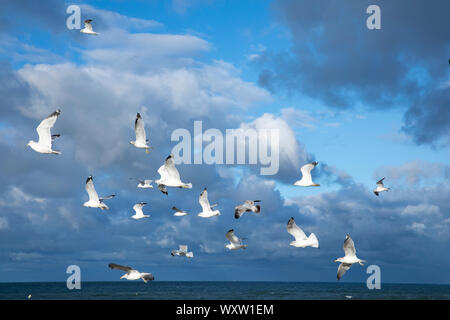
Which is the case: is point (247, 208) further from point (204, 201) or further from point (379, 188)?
point (379, 188)

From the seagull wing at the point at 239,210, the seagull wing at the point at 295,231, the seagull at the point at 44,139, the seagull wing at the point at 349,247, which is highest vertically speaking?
the seagull at the point at 44,139

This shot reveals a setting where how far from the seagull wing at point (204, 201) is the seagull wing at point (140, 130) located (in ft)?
19.3

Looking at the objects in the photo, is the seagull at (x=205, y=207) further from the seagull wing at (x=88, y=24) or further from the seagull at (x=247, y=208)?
the seagull wing at (x=88, y=24)

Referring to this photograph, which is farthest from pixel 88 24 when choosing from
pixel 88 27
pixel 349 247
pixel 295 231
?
pixel 349 247

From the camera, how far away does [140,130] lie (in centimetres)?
3198

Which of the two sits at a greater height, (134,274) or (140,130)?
(140,130)

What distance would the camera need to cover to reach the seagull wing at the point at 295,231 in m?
30.3

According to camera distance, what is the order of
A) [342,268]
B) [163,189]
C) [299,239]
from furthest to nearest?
1. [163,189]
2. [299,239]
3. [342,268]

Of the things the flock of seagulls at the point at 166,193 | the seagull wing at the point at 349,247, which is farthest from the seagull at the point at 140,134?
the seagull wing at the point at 349,247

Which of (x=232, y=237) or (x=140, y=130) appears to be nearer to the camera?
(x=140, y=130)

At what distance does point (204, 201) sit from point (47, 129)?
12.0 metres

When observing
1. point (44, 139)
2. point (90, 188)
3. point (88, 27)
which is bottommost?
point (90, 188)
